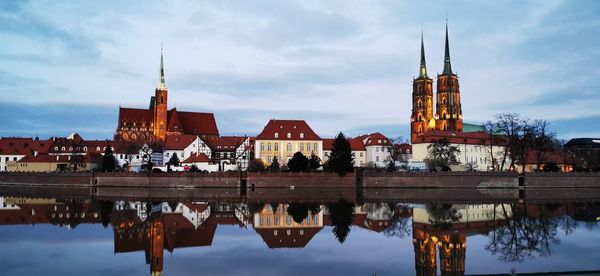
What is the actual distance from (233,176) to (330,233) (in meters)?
38.0

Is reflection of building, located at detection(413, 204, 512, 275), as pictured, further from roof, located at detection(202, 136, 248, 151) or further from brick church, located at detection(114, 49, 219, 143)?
brick church, located at detection(114, 49, 219, 143)

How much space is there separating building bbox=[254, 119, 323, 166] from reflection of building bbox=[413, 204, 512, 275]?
40.7m

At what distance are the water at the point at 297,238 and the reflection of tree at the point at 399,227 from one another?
6cm

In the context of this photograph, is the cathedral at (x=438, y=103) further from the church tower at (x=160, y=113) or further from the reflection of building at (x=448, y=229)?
the reflection of building at (x=448, y=229)

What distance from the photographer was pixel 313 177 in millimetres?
66312

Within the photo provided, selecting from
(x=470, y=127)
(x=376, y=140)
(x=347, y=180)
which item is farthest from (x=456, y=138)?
(x=347, y=180)

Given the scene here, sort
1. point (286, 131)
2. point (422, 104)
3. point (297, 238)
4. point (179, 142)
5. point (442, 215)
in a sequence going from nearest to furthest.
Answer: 1. point (297, 238)
2. point (442, 215)
3. point (286, 131)
4. point (179, 142)
5. point (422, 104)

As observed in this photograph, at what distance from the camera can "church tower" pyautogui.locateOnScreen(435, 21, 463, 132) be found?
411ft

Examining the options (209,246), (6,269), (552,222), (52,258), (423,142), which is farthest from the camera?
(423,142)

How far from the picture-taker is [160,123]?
10825 cm

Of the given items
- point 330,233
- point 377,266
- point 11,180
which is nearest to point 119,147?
point 11,180

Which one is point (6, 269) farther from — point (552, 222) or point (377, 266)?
point (552, 222)

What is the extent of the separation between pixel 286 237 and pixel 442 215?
1446 cm

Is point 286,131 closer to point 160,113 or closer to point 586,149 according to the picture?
point 160,113
